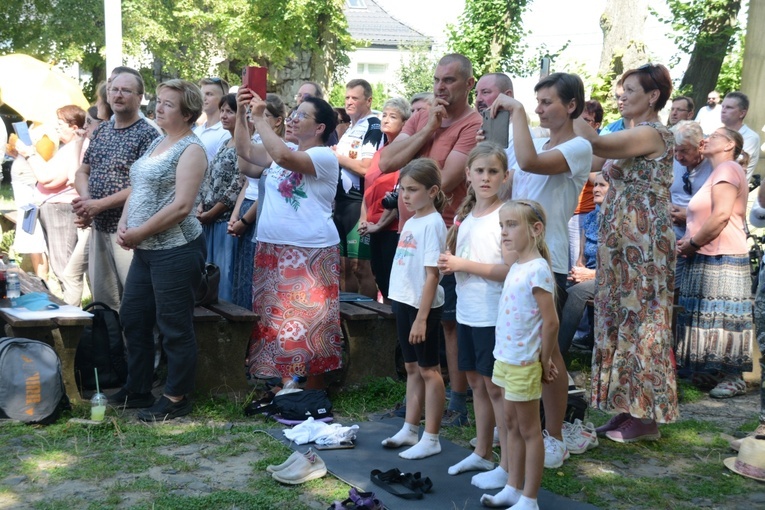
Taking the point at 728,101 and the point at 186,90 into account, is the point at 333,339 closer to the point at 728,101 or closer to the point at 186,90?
the point at 186,90

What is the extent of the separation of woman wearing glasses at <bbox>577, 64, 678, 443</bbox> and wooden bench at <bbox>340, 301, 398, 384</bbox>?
1.74m

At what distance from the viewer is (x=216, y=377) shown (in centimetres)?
579

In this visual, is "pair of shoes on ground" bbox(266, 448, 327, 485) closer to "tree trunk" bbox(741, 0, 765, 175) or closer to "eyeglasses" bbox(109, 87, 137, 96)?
"eyeglasses" bbox(109, 87, 137, 96)

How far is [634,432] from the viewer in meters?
5.04

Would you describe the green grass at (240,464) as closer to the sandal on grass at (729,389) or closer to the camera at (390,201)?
the sandal on grass at (729,389)

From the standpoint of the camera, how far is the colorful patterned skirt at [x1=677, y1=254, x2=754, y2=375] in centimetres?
623

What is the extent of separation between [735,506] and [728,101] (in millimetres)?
5422

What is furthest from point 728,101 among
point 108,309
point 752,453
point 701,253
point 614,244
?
point 108,309

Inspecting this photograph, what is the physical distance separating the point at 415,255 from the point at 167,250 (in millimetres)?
1608

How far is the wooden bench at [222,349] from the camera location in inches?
226

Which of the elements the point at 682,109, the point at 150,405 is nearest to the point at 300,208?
the point at 150,405

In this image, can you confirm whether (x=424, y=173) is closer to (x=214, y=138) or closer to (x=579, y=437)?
(x=579, y=437)

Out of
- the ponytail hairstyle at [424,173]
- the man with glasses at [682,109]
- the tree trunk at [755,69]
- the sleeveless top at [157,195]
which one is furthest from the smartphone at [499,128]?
the tree trunk at [755,69]

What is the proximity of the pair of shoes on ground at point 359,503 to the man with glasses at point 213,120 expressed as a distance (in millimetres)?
3804
